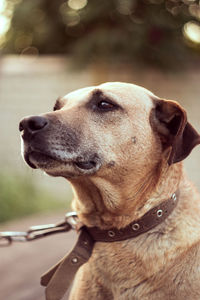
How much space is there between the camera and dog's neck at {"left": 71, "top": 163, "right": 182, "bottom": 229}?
7.54 ft

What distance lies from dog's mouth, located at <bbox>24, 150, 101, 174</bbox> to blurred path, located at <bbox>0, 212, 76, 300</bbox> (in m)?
1.29

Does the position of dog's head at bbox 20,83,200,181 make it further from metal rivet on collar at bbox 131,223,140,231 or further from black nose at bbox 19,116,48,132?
metal rivet on collar at bbox 131,223,140,231

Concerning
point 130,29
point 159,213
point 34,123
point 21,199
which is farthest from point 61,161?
point 130,29

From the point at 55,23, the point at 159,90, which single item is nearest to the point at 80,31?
the point at 55,23

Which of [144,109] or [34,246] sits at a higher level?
[144,109]

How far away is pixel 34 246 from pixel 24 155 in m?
2.08

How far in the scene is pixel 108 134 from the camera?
7.62 feet

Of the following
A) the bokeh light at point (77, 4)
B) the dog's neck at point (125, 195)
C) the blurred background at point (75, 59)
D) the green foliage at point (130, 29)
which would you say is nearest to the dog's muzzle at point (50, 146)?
the dog's neck at point (125, 195)

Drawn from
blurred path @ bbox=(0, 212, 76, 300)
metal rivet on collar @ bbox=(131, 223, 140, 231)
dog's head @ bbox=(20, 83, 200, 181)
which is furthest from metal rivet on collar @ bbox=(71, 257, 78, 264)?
blurred path @ bbox=(0, 212, 76, 300)

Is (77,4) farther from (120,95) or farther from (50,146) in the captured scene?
(50,146)

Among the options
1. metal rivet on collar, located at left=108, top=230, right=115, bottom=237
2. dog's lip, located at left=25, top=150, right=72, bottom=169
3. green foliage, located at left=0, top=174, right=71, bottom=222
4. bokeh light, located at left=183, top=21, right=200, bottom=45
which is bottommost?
green foliage, located at left=0, top=174, right=71, bottom=222

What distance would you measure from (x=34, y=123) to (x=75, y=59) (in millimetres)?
6219

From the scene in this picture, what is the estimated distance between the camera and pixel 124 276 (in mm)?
2234

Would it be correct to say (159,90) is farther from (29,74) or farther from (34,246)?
(34,246)
